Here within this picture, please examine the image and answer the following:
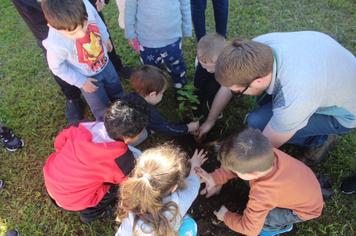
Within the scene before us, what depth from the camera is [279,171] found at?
2.25 metres

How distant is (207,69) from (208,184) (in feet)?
3.24

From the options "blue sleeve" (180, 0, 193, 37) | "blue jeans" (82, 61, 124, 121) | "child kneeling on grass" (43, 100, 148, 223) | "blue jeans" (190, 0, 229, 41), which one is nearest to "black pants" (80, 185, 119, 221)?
"child kneeling on grass" (43, 100, 148, 223)

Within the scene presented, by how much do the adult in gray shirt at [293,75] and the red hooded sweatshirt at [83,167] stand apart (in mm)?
866

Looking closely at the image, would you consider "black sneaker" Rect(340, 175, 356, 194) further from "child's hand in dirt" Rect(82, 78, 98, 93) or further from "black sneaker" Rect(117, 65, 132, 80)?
"black sneaker" Rect(117, 65, 132, 80)

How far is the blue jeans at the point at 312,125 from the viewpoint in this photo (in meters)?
2.78

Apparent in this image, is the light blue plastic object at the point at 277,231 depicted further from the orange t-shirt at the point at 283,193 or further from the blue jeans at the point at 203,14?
the blue jeans at the point at 203,14

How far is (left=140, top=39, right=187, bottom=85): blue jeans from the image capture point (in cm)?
341

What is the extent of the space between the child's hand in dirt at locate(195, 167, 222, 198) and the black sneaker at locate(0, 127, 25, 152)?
185 centimetres

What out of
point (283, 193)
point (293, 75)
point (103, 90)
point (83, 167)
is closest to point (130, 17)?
point (103, 90)

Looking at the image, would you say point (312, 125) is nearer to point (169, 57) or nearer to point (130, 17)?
point (169, 57)

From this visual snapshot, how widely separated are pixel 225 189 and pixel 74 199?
4.25 feet

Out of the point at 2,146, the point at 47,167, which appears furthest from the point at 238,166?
the point at 2,146

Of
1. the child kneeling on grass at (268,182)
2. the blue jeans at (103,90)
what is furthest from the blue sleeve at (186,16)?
the child kneeling on grass at (268,182)

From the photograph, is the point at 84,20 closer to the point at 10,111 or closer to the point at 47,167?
the point at 47,167
